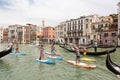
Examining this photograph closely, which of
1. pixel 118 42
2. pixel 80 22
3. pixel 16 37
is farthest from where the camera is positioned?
pixel 16 37

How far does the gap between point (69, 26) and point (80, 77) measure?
47633 mm

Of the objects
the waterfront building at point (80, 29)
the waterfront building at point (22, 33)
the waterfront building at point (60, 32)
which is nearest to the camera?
the waterfront building at point (80, 29)

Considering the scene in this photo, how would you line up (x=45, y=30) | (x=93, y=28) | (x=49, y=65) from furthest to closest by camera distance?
(x=45, y=30) → (x=93, y=28) → (x=49, y=65)

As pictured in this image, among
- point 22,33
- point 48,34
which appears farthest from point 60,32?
point 22,33

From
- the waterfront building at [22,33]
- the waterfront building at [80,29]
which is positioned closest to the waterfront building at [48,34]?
the waterfront building at [22,33]

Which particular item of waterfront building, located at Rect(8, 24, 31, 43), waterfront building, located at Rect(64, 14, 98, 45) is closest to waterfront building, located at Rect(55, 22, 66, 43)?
waterfront building, located at Rect(64, 14, 98, 45)

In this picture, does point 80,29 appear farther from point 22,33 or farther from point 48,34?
point 22,33

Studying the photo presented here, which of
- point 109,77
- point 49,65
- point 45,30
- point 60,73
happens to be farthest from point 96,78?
point 45,30

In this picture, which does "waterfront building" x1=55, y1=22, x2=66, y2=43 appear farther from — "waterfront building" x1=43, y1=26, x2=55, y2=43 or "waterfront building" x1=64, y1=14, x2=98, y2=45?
"waterfront building" x1=43, y1=26, x2=55, y2=43

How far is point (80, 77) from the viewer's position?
374 inches

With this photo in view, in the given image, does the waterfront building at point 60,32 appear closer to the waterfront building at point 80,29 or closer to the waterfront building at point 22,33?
the waterfront building at point 80,29

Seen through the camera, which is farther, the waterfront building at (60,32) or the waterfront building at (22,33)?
the waterfront building at (22,33)

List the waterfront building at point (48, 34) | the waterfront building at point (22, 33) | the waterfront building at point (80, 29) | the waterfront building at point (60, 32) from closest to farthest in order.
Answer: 1. the waterfront building at point (80, 29)
2. the waterfront building at point (60, 32)
3. the waterfront building at point (48, 34)
4. the waterfront building at point (22, 33)

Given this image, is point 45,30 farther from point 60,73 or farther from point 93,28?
point 60,73
